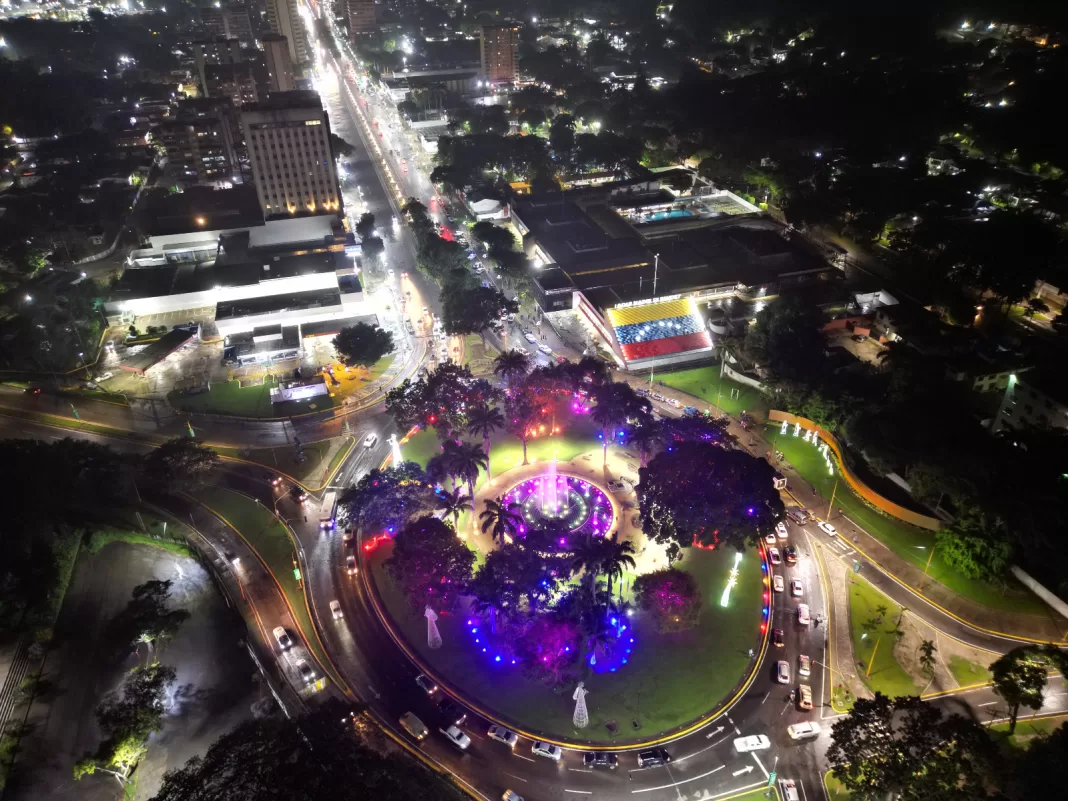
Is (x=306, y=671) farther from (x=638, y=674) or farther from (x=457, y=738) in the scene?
(x=638, y=674)

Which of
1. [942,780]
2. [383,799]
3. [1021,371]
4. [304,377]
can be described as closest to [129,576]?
[304,377]

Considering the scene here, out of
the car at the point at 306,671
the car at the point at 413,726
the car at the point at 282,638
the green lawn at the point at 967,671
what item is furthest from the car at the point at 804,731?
the car at the point at 282,638

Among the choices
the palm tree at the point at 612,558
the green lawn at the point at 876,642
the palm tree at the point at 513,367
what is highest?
the palm tree at the point at 513,367

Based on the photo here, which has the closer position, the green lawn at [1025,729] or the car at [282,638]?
the green lawn at [1025,729]

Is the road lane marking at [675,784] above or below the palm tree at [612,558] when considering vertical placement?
below

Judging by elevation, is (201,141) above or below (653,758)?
above

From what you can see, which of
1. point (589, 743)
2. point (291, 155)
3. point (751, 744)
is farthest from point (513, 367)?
point (291, 155)

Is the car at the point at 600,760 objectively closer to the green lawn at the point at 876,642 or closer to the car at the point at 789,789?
the car at the point at 789,789

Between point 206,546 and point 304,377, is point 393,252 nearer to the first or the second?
point 304,377
